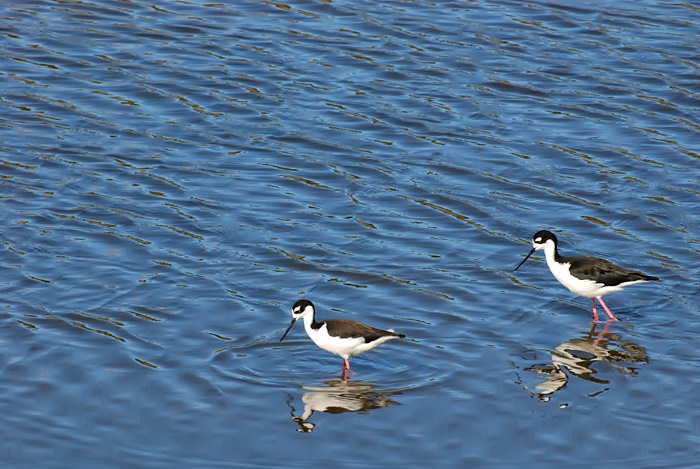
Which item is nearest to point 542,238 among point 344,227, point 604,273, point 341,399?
point 604,273

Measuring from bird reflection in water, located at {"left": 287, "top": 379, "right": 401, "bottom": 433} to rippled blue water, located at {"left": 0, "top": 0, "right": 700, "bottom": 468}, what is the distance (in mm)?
48

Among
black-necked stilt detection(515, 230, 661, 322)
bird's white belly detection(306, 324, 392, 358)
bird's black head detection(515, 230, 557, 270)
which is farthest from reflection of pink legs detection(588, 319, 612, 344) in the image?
bird's white belly detection(306, 324, 392, 358)

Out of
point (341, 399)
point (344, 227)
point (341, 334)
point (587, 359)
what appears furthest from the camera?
point (344, 227)

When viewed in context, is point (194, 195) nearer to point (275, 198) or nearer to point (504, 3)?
point (275, 198)

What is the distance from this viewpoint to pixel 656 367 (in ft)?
49.9

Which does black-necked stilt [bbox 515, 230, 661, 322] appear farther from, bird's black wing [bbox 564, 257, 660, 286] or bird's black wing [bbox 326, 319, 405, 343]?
bird's black wing [bbox 326, 319, 405, 343]

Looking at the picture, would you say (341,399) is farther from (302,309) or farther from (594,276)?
(594,276)

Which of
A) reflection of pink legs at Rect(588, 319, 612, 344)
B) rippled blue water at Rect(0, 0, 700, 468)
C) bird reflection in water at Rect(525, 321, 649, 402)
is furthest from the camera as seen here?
reflection of pink legs at Rect(588, 319, 612, 344)

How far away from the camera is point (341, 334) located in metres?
14.8

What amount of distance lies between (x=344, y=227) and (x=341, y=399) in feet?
17.3

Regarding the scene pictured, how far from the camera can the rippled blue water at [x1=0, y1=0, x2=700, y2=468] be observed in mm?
13758

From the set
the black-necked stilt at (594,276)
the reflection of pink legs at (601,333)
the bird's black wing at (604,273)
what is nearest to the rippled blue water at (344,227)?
the reflection of pink legs at (601,333)

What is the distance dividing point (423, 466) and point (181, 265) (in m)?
6.07

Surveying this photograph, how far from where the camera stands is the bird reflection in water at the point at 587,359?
1491 cm
